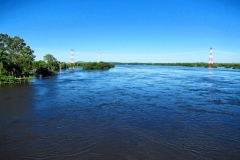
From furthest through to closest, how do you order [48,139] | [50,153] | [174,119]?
1. [174,119]
2. [48,139]
3. [50,153]

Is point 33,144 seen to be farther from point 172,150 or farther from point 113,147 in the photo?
point 172,150

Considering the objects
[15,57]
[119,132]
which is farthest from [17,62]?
[119,132]

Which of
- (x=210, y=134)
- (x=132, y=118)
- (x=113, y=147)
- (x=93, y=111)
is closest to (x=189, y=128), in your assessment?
(x=210, y=134)

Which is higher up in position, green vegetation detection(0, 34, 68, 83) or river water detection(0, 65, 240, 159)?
green vegetation detection(0, 34, 68, 83)

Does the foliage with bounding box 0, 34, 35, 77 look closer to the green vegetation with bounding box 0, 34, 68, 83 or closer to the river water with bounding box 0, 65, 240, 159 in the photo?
the green vegetation with bounding box 0, 34, 68, 83

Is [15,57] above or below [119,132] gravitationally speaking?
above

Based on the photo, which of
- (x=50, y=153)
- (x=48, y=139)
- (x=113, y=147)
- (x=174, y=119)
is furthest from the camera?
(x=174, y=119)

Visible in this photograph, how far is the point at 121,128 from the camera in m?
7.02

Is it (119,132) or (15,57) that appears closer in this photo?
(119,132)

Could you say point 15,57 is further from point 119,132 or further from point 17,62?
point 119,132

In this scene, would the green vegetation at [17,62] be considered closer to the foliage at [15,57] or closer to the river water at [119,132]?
the foliage at [15,57]

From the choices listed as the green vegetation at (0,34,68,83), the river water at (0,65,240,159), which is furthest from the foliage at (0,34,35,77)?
the river water at (0,65,240,159)

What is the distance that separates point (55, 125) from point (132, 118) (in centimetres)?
333

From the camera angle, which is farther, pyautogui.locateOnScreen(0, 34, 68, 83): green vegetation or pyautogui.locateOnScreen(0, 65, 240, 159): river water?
pyautogui.locateOnScreen(0, 34, 68, 83): green vegetation
